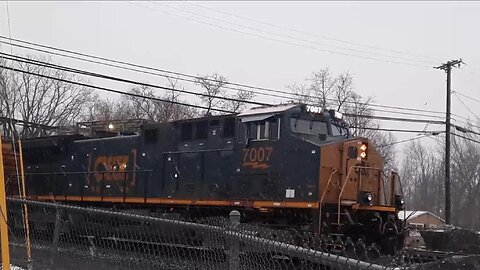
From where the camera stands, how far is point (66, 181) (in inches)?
717

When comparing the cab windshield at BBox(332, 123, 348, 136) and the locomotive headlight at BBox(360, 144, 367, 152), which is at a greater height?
the cab windshield at BBox(332, 123, 348, 136)

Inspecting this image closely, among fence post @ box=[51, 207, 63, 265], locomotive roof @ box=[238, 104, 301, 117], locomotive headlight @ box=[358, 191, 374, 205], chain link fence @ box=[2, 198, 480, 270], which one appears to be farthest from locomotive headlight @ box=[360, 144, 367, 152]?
fence post @ box=[51, 207, 63, 265]

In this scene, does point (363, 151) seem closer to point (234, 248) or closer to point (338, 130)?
point (338, 130)

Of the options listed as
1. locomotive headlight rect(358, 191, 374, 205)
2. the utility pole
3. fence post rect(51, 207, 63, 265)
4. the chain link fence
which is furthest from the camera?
Result: the utility pole

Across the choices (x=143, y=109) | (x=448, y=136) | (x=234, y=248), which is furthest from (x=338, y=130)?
(x=143, y=109)

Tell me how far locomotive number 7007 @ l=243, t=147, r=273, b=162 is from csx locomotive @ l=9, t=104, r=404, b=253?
2 cm

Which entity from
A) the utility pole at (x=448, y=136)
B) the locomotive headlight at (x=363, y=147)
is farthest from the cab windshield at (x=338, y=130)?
the utility pole at (x=448, y=136)

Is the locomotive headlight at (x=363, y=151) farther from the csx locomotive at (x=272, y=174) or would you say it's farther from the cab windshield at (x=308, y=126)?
the cab windshield at (x=308, y=126)

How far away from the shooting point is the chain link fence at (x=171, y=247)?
411 centimetres

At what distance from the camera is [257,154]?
12555mm

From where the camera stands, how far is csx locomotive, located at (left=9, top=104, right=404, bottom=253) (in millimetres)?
11836

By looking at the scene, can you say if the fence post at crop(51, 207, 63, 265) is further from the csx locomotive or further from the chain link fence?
the csx locomotive

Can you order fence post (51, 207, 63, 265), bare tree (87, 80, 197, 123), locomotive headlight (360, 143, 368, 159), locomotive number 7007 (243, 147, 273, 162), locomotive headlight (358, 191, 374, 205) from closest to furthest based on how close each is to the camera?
fence post (51, 207, 63, 265)
locomotive headlight (358, 191, 374, 205)
locomotive number 7007 (243, 147, 273, 162)
locomotive headlight (360, 143, 368, 159)
bare tree (87, 80, 197, 123)

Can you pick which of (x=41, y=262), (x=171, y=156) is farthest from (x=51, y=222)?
(x=171, y=156)
